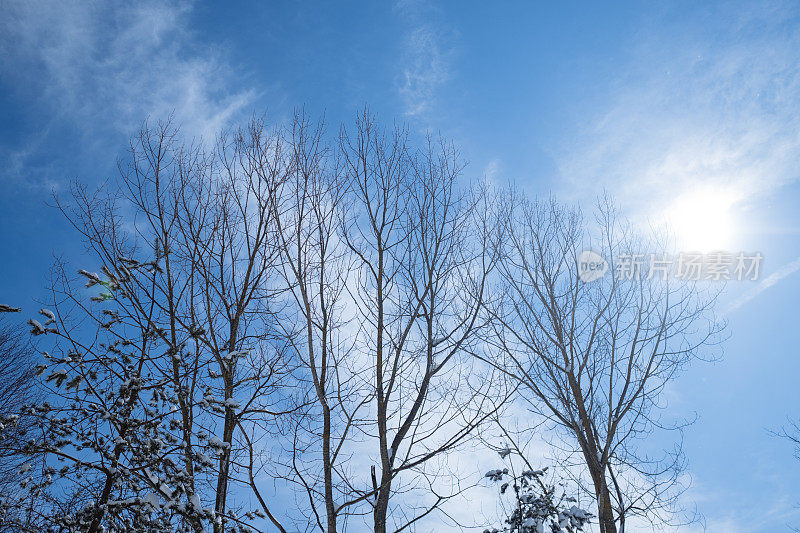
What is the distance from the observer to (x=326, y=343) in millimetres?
5988

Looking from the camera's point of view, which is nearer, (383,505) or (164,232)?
(383,505)

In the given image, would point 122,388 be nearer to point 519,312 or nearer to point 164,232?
point 164,232

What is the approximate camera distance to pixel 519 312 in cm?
808

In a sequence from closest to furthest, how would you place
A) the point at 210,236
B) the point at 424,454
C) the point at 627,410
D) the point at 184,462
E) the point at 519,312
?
1. the point at 184,462
2. the point at 424,454
3. the point at 210,236
4. the point at 627,410
5. the point at 519,312

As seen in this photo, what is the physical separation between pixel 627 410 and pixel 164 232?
674cm

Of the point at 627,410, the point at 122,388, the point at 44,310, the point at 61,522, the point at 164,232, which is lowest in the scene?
the point at 61,522

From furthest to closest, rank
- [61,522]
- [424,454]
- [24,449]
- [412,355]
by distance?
1. [412,355]
2. [424,454]
3. [61,522]
4. [24,449]

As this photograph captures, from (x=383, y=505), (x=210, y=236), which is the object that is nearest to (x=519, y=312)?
(x=383, y=505)

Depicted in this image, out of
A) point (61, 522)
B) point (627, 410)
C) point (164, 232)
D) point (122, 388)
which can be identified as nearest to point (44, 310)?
point (122, 388)

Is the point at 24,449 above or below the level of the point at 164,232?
below

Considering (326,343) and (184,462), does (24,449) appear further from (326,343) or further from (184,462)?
(326,343)

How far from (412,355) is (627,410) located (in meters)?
3.32

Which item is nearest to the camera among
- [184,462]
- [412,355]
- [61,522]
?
[61,522]

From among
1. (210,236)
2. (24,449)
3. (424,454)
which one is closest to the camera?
(24,449)
